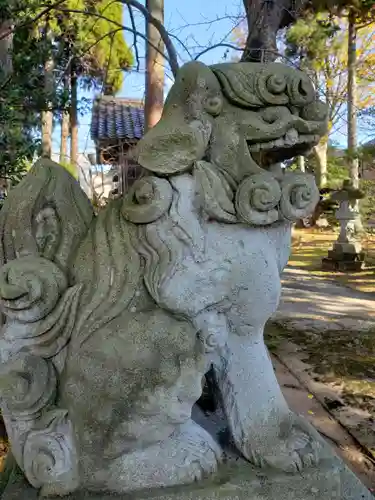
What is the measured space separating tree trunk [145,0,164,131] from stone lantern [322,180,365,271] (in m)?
5.32

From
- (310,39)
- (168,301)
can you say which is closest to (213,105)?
(168,301)

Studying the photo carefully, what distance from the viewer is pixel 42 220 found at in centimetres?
125

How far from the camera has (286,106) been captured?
3.92 ft

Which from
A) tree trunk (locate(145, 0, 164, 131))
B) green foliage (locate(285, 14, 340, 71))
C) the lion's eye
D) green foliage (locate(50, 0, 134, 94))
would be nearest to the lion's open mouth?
the lion's eye

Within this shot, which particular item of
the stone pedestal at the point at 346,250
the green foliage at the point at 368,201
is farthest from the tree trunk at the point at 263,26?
the stone pedestal at the point at 346,250

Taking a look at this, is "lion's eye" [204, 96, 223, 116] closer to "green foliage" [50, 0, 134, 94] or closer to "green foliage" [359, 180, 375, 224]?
"green foliage" [50, 0, 134, 94]

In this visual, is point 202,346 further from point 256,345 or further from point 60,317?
point 60,317

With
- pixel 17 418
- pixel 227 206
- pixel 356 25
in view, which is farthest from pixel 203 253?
pixel 356 25

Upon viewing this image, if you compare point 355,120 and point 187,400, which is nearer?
point 187,400

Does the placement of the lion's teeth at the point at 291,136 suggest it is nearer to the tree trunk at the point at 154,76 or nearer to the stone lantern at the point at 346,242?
the tree trunk at the point at 154,76

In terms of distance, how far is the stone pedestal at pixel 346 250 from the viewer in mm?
8422

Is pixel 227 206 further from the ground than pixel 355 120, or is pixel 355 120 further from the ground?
pixel 355 120

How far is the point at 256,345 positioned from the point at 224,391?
5.8 inches

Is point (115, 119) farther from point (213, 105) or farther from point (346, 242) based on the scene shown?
point (213, 105)
